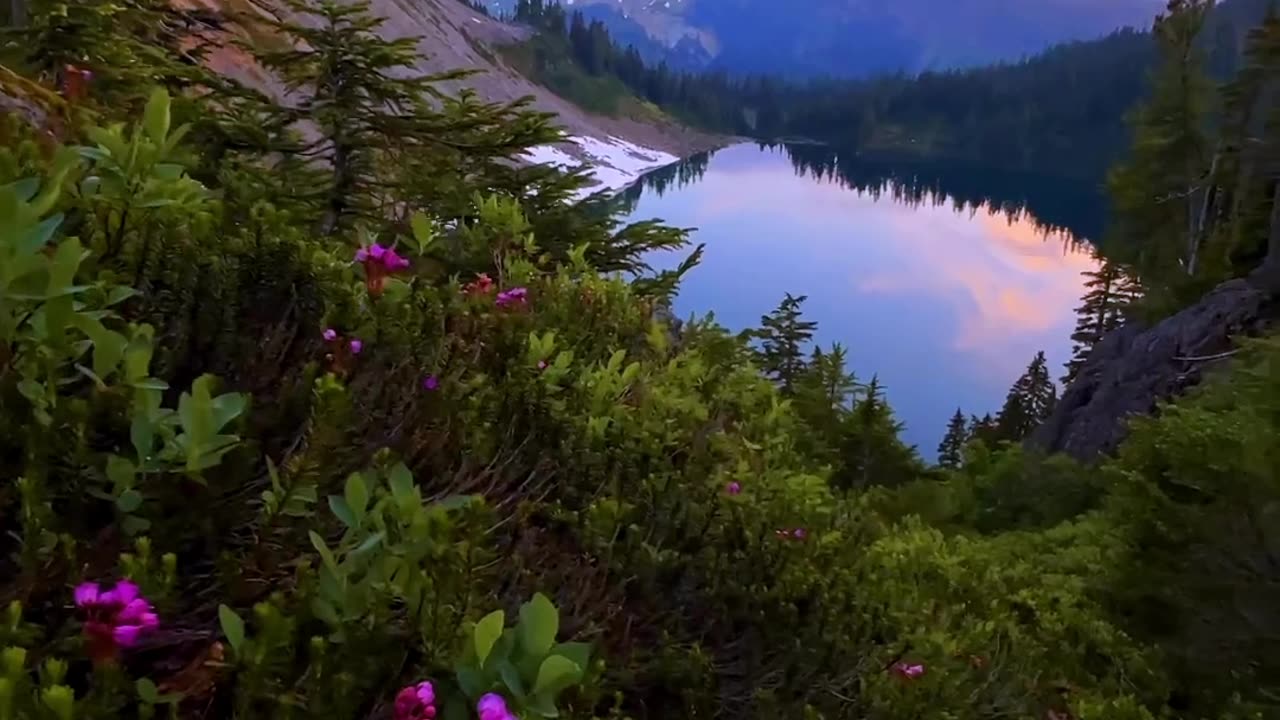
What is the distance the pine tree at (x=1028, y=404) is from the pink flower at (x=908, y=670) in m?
35.5

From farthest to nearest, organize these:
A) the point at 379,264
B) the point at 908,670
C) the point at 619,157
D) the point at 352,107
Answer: the point at 619,157
the point at 352,107
the point at 379,264
the point at 908,670

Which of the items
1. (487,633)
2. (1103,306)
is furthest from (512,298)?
(1103,306)

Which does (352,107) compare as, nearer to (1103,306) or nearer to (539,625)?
(539,625)

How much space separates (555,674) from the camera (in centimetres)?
115

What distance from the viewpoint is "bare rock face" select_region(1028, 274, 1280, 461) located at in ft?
57.0

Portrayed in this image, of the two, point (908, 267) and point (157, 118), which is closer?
point (157, 118)

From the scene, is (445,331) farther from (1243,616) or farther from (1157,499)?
(1157,499)

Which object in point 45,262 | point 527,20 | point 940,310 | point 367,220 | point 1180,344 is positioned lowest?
point 940,310

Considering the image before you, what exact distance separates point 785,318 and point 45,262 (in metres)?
30.1

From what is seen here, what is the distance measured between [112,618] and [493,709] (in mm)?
523

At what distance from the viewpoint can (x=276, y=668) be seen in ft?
3.97

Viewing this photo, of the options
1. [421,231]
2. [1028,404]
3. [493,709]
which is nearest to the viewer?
[493,709]

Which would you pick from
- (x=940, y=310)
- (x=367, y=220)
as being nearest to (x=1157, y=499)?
(x=367, y=220)

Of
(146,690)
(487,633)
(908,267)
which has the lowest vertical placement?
(908,267)
